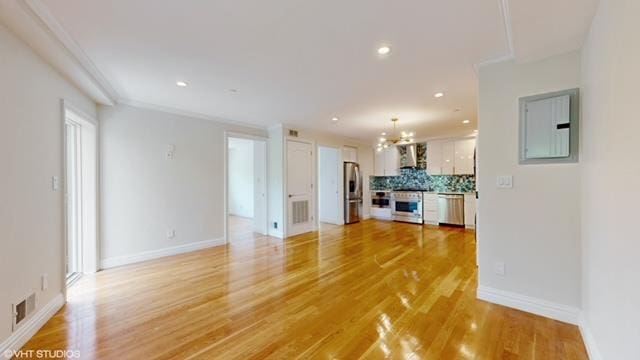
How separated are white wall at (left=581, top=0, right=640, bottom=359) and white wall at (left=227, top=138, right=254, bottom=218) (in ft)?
24.9

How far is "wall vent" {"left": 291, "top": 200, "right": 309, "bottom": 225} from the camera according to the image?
5.66 m

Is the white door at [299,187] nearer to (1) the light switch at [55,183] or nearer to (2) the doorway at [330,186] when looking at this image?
(2) the doorway at [330,186]

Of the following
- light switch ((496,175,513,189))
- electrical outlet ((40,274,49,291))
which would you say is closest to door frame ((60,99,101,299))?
electrical outlet ((40,274,49,291))

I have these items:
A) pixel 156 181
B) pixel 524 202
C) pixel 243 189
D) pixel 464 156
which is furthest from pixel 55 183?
pixel 464 156

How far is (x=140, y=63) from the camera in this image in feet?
8.38

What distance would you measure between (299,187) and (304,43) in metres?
3.83

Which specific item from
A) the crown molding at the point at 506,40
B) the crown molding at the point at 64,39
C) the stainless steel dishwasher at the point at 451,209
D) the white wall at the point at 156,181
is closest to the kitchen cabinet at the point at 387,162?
the stainless steel dishwasher at the point at 451,209

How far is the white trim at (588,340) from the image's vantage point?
1672 mm

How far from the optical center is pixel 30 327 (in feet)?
6.61

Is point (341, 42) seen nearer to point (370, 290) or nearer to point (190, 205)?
point (370, 290)

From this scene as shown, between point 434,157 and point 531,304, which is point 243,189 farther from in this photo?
point 531,304

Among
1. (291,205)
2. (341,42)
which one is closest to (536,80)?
(341,42)

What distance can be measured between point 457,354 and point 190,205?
4.18m

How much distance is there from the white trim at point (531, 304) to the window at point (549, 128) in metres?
1.23
